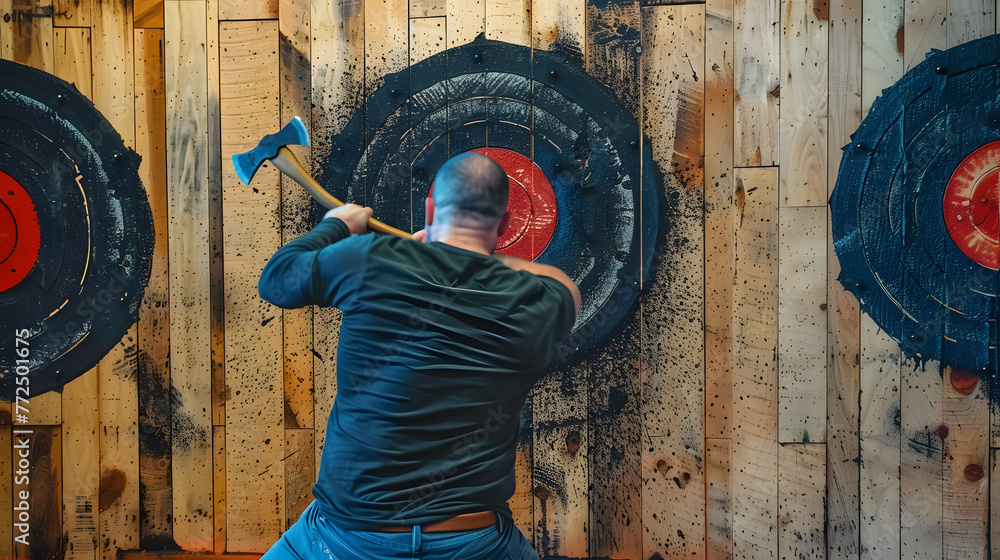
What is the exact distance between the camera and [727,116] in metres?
1.84

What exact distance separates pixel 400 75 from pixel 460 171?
0.89 meters

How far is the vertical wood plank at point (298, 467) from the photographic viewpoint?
1.92 metres

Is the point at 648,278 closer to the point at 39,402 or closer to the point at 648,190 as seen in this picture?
the point at 648,190

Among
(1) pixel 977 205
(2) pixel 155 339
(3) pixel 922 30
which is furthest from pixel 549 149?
(2) pixel 155 339

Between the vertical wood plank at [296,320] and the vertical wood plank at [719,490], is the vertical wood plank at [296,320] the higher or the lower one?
the higher one

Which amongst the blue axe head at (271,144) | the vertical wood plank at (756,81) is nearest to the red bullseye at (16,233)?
the blue axe head at (271,144)

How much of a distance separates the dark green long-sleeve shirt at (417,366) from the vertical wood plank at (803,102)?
1.17m

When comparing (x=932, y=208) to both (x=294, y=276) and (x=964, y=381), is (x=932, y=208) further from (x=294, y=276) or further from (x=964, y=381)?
(x=294, y=276)

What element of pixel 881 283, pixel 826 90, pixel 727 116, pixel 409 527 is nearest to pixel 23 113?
pixel 409 527

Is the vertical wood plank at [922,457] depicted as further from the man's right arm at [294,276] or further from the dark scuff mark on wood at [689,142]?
the man's right arm at [294,276]

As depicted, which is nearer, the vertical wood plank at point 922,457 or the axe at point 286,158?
the axe at point 286,158

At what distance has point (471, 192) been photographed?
44.6 inches

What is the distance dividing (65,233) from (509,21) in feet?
5.28

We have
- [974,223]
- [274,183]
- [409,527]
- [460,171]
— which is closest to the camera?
[409,527]
